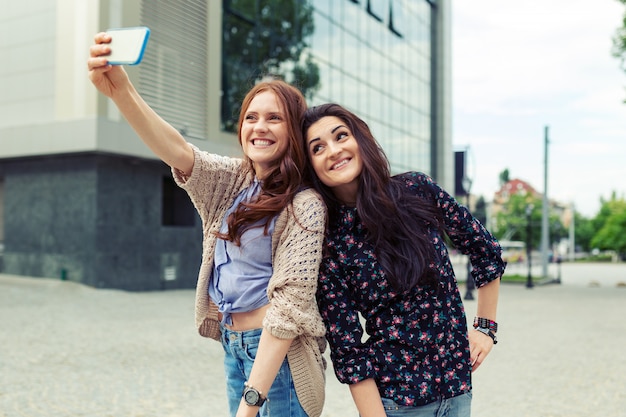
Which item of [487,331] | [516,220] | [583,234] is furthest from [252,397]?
[583,234]

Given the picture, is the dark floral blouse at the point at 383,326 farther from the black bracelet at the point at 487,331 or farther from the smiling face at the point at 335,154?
the black bracelet at the point at 487,331

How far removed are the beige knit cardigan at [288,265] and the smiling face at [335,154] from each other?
0.09 m

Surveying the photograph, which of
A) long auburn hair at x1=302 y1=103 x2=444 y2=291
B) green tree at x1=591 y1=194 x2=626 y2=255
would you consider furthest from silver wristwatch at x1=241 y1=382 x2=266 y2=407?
green tree at x1=591 y1=194 x2=626 y2=255

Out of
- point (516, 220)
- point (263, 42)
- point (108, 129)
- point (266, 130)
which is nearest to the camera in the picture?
point (266, 130)

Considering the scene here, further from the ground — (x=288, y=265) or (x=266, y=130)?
(x=266, y=130)

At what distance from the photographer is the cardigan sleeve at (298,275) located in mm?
1915

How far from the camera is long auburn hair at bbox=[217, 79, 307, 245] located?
2.04 metres

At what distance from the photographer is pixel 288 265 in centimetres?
194

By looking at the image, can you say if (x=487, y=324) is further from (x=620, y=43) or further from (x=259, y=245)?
(x=620, y=43)

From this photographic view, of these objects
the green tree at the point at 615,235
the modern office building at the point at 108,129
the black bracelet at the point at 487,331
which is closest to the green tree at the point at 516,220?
the green tree at the point at 615,235

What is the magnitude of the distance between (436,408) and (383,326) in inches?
12.7

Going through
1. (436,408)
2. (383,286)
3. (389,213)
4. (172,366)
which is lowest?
(172,366)

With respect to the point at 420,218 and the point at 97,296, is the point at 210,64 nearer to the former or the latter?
the point at 97,296

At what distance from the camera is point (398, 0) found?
33.7m
